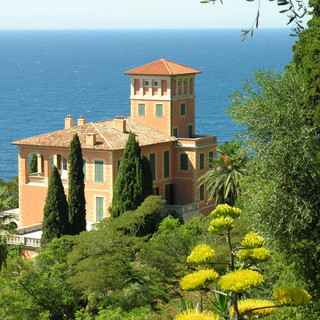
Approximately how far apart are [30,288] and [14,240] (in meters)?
11.5

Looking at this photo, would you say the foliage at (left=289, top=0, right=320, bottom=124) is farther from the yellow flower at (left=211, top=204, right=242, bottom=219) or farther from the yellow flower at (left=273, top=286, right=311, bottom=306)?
the yellow flower at (left=273, top=286, right=311, bottom=306)

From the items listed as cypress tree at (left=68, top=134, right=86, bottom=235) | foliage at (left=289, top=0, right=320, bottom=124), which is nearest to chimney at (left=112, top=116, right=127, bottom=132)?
cypress tree at (left=68, top=134, right=86, bottom=235)

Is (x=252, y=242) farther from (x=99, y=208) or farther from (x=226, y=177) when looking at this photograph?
(x=99, y=208)

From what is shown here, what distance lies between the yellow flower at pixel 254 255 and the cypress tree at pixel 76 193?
3585cm

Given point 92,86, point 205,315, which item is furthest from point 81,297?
point 92,86

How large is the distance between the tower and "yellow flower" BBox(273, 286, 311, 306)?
45871 mm

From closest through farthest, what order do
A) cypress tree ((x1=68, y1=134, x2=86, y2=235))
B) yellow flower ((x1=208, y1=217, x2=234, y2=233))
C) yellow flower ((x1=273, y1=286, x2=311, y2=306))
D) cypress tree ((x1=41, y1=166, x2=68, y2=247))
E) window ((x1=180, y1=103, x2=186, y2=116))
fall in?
yellow flower ((x1=273, y1=286, x2=311, y2=306)) → yellow flower ((x1=208, y1=217, x2=234, y2=233)) → cypress tree ((x1=41, y1=166, x2=68, y2=247)) → cypress tree ((x1=68, y1=134, x2=86, y2=235)) → window ((x1=180, y1=103, x2=186, y2=116))

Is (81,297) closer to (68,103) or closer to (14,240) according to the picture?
(14,240)

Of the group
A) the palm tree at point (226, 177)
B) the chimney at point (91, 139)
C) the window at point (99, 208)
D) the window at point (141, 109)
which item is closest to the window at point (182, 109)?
the window at point (141, 109)

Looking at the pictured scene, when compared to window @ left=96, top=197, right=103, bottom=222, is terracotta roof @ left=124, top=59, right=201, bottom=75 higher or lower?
higher

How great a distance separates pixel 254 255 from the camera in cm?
905

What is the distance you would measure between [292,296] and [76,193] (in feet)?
121

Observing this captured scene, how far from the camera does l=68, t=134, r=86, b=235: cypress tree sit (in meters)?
44.8

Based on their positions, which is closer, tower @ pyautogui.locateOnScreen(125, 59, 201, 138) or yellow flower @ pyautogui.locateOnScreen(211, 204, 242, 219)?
yellow flower @ pyautogui.locateOnScreen(211, 204, 242, 219)
